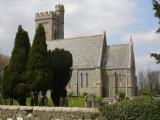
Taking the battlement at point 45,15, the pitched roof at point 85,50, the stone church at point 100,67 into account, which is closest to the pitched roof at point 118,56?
the stone church at point 100,67

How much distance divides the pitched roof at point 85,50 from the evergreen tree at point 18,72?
49.0m

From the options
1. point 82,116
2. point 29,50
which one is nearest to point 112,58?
point 29,50

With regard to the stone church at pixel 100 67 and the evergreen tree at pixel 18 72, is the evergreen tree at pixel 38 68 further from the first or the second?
the stone church at pixel 100 67

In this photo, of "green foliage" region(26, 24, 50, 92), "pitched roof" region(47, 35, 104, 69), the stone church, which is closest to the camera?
"green foliage" region(26, 24, 50, 92)

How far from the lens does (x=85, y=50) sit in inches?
2921

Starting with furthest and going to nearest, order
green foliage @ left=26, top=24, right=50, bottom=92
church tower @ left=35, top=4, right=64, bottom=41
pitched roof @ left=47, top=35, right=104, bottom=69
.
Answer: church tower @ left=35, top=4, right=64, bottom=41 → pitched roof @ left=47, top=35, right=104, bottom=69 → green foliage @ left=26, top=24, right=50, bottom=92

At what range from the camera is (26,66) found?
2245cm

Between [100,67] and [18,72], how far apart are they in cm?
4965

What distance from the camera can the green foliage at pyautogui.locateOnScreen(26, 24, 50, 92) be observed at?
21.7 meters

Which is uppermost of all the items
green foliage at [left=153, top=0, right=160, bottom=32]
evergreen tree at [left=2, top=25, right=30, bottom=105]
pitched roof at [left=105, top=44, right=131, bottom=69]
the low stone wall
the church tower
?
the church tower

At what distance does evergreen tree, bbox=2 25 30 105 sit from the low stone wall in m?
4.53

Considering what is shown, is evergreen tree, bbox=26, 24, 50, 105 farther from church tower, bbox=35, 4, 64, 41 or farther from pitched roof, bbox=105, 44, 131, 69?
church tower, bbox=35, 4, 64, 41

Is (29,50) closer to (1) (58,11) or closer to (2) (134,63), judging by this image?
(2) (134,63)

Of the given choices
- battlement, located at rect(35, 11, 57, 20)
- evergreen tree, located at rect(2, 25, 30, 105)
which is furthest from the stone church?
evergreen tree, located at rect(2, 25, 30, 105)
